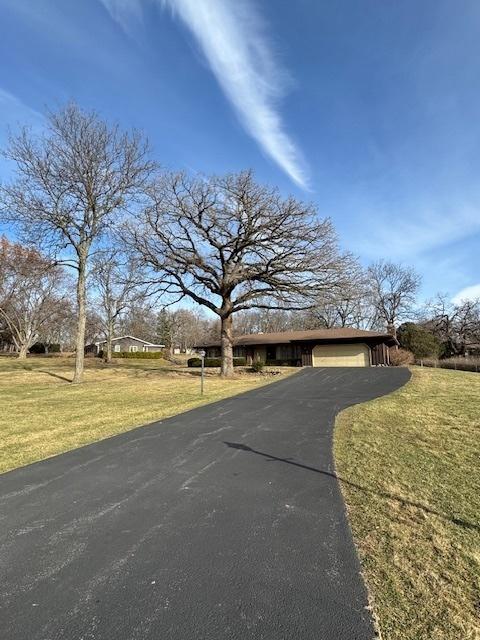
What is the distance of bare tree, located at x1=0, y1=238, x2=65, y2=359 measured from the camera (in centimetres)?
3772

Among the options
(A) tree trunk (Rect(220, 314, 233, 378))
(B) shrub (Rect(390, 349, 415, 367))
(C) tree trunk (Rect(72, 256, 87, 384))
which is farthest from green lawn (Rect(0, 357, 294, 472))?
(B) shrub (Rect(390, 349, 415, 367))

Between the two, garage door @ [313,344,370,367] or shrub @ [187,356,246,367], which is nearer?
garage door @ [313,344,370,367]

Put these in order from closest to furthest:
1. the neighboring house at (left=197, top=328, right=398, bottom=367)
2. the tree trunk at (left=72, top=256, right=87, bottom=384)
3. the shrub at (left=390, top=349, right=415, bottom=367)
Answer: the tree trunk at (left=72, top=256, right=87, bottom=384)
the neighboring house at (left=197, top=328, right=398, bottom=367)
the shrub at (left=390, top=349, right=415, bottom=367)

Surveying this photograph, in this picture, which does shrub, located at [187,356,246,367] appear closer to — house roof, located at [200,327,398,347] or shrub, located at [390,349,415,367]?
house roof, located at [200,327,398,347]

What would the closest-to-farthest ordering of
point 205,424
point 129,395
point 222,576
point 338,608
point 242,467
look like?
1. point 338,608
2. point 222,576
3. point 242,467
4. point 205,424
5. point 129,395

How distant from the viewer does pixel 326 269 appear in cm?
2202

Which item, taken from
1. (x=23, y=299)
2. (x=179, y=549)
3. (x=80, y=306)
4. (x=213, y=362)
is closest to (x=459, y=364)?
(x=213, y=362)

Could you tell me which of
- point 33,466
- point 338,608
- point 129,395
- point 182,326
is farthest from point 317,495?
point 182,326

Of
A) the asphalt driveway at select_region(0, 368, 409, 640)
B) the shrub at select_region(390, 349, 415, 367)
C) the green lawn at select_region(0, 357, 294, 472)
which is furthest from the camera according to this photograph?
the shrub at select_region(390, 349, 415, 367)

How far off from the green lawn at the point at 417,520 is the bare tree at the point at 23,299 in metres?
38.3

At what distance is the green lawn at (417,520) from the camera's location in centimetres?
242

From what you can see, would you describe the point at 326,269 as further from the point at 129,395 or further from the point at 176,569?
the point at 176,569

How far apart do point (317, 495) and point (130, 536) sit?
6.94 feet

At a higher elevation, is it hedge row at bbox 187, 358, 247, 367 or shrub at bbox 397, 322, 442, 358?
shrub at bbox 397, 322, 442, 358
